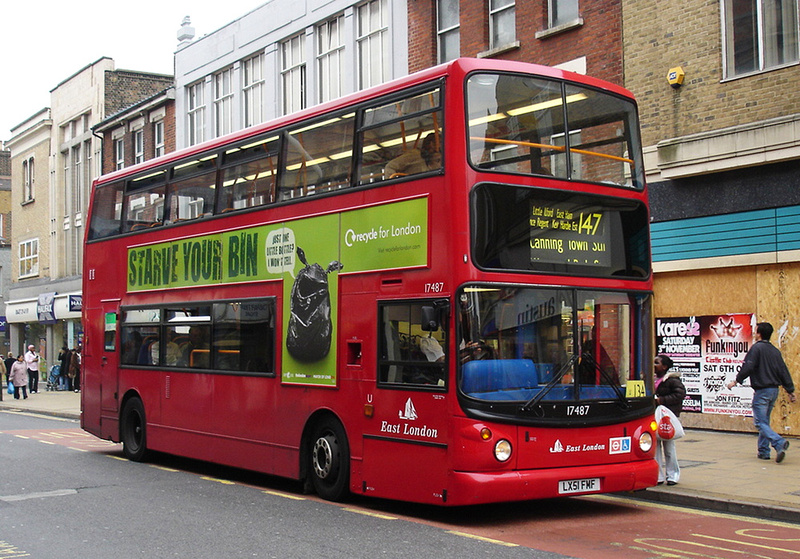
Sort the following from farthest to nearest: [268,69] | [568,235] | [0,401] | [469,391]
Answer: [0,401] < [268,69] < [568,235] < [469,391]

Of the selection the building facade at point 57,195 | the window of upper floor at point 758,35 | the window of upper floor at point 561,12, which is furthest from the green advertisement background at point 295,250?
the building facade at point 57,195

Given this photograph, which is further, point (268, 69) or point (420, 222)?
point (268, 69)

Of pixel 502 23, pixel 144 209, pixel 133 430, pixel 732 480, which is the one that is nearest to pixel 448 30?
pixel 502 23

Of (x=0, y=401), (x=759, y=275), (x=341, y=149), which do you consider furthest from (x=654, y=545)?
(x=0, y=401)

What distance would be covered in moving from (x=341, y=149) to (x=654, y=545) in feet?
17.2

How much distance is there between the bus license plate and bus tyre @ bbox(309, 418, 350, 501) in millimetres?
2407

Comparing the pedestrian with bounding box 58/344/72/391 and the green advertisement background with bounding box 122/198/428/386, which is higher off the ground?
the green advertisement background with bounding box 122/198/428/386

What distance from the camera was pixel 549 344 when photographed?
354 inches

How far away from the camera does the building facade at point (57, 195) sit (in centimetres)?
4172

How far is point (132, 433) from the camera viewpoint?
1520 centimetres

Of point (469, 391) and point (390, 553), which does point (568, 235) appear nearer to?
point (469, 391)

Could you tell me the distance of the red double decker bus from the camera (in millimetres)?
8805

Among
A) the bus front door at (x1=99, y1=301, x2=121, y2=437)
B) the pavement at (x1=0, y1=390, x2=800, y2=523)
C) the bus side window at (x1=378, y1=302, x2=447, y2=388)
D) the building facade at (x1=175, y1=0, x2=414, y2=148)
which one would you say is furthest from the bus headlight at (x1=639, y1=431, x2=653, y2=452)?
the building facade at (x1=175, y1=0, x2=414, y2=148)

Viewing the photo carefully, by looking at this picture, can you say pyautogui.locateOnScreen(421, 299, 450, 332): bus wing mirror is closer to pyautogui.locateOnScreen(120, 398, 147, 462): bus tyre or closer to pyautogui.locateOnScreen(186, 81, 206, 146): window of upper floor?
pyautogui.locateOnScreen(120, 398, 147, 462): bus tyre
